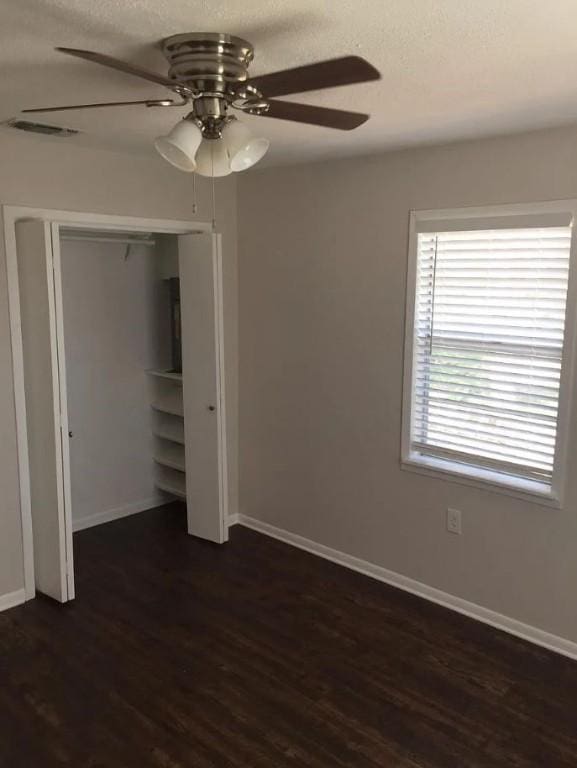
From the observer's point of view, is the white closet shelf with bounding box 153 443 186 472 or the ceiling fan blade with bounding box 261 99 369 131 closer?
the ceiling fan blade with bounding box 261 99 369 131

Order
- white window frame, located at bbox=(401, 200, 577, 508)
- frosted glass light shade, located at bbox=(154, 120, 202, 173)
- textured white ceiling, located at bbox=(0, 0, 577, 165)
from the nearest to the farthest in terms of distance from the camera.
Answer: textured white ceiling, located at bbox=(0, 0, 577, 165) < frosted glass light shade, located at bbox=(154, 120, 202, 173) < white window frame, located at bbox=(401, 200, 577, 508)

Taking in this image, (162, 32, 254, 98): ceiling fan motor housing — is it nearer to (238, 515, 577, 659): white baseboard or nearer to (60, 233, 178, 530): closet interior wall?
(60, 233, 178, 530): closet interior wall

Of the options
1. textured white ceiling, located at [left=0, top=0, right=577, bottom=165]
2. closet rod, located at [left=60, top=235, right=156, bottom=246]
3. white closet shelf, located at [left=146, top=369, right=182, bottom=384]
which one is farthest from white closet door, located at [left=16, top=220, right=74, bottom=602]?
white closet shelf, located at [left=146, top=369, right=182, bottom=384]

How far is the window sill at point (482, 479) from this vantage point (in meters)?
3.16

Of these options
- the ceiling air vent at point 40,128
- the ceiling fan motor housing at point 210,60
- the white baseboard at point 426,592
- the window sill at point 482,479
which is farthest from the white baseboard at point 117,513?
the ceiling fan motor housing at point 210,60

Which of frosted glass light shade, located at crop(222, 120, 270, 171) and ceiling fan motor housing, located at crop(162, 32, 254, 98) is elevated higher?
ceiling fan motor housing, located at crop(162, 32, 254, 98)

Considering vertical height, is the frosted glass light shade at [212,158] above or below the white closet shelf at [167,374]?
above

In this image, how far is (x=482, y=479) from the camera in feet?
11.0

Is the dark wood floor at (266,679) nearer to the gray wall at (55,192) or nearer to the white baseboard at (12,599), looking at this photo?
the white baseboard at (12,599)

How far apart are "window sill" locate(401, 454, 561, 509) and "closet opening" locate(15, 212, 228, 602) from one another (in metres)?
1.29

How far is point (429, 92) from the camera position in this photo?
7.81 feet

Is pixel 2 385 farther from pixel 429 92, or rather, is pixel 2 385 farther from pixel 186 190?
pixel 429 92

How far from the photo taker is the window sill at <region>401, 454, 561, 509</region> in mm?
3160

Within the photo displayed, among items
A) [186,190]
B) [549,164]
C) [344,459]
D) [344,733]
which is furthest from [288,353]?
[344,733]
